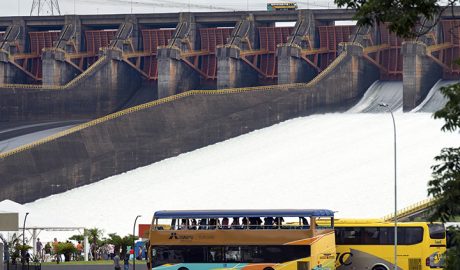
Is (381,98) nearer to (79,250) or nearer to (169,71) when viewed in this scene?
(169,71)

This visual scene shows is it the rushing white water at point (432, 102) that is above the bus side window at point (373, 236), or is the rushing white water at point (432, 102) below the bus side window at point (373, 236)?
above

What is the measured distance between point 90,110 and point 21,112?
16.5ft

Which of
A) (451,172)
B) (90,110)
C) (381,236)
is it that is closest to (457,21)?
(90,110)

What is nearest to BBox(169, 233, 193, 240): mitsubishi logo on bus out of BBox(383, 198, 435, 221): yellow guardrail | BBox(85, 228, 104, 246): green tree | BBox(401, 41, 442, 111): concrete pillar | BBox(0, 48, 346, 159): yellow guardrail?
BBox(383, 198, 435, 221): yellow guardrail

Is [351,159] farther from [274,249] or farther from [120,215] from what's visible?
[274,249]

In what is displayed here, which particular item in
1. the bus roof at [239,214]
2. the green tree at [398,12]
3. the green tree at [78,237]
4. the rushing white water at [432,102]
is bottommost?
the green tree at [78,237]

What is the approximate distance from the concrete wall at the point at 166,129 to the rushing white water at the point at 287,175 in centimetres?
76

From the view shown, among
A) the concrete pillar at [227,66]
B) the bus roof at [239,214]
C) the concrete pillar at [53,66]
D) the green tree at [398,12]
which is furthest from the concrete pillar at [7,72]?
the green tree at [398,12]

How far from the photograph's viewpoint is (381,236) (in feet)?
164

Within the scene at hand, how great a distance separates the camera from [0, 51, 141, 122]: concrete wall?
93688mm

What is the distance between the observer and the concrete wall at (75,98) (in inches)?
3688

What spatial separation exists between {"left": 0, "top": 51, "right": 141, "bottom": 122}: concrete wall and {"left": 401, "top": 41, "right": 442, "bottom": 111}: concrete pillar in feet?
73.1

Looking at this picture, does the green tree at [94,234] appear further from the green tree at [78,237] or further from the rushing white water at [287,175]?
the rushing white water at [287,175]

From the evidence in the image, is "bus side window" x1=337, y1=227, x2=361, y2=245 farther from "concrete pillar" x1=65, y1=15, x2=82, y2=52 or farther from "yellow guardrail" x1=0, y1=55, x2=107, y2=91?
"concrete pillar" x1=65, y1=15, x2=82, y2=52
